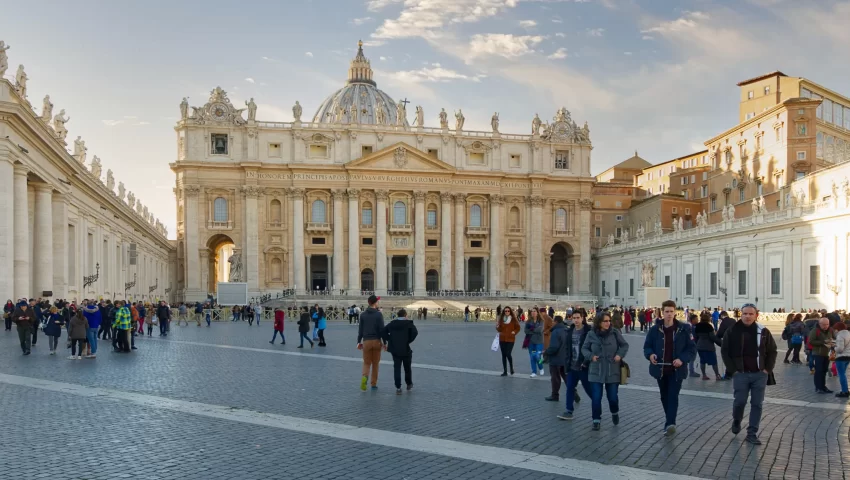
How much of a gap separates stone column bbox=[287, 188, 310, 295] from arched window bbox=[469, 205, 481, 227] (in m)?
17.0

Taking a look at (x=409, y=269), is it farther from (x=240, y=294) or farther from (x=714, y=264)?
(x=714, y=264)

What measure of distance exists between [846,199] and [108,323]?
34.3 metres

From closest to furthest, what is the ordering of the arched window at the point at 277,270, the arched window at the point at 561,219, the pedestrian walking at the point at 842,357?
the pedestrian walking at the point at 842,357 → the arched window at the point at 277,270 → the arched window at the point at 561,219

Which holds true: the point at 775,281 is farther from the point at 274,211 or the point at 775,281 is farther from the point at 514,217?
the point at 274,211

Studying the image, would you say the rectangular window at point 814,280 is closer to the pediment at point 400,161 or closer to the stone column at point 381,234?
the pediment at point 400,161

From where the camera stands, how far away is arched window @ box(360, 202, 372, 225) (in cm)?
7144

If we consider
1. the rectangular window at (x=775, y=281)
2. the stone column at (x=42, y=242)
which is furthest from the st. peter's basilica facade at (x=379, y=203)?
the stone column at (x=42, y=242)

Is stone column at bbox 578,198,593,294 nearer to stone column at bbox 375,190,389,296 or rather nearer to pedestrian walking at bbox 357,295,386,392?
stone column at bbox 375,190,389,296

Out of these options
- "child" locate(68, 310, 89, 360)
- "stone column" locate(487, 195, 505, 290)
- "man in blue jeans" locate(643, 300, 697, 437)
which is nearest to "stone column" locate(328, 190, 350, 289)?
"stone column" locate(487, 195, 505, 290)

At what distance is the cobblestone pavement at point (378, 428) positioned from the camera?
24.3ft

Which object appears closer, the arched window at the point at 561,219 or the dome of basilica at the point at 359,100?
the arched window at the point at 561,219

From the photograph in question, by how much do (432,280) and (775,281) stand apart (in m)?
36.7

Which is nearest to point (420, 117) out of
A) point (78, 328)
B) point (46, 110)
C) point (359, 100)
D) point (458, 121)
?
point (458, 121)

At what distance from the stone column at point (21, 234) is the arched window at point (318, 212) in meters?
44.2
